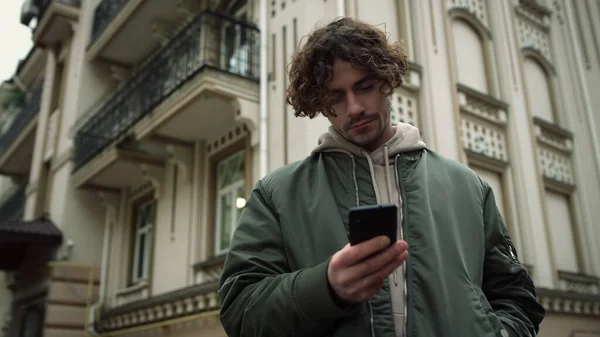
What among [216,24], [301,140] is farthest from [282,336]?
[216,24]

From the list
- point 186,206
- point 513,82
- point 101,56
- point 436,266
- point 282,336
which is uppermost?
point 101,56

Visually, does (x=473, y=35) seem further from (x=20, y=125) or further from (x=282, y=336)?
(x=20, y=125)

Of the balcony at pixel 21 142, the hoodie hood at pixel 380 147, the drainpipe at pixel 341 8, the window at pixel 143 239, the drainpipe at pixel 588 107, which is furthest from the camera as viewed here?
the balcony at pixel 21 142

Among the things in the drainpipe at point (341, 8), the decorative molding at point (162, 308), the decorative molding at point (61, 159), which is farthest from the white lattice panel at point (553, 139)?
the decorative molding at point (61, 159)

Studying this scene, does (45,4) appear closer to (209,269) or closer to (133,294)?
(133,294)

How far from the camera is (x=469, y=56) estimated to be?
10.7 m

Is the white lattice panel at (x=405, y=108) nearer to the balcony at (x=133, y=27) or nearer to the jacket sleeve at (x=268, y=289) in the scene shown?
the balcony at (x=133, y=27)

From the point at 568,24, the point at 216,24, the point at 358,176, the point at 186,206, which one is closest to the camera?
the point at 358,176

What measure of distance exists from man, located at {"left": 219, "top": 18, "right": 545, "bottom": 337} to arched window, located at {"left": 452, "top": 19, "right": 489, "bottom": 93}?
28.5ft

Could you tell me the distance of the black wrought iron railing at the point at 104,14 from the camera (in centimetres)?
1252

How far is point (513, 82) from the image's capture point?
1089 cm

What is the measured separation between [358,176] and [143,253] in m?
10.2

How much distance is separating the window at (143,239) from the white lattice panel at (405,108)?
17.3ft

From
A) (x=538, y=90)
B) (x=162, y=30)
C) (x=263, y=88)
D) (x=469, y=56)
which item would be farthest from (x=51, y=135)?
(x=538, y=90)
